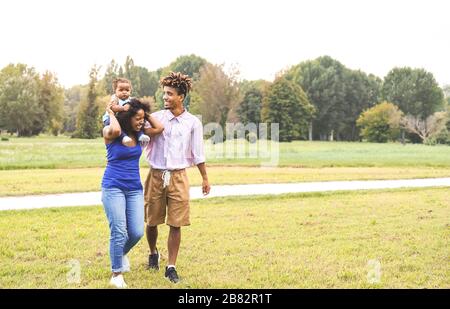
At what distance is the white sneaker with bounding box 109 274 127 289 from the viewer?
196 inches

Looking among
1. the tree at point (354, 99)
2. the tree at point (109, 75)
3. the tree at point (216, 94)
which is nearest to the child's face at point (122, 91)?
the tree at point (216, 94)

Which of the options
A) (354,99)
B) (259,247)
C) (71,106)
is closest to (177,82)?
(259,247)

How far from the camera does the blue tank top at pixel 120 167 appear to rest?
4.92m

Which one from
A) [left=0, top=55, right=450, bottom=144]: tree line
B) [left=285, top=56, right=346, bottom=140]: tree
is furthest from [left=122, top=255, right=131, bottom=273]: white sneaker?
[left=285, top=56, right=346, bottom=140]: tree

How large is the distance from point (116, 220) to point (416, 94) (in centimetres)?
7460

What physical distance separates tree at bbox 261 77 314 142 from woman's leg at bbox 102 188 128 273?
49.8 m

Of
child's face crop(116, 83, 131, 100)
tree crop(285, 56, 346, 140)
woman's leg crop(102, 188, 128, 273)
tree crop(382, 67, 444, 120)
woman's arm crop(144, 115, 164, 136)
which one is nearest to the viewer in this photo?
woman's leg crop(102, 188, 128, 273)

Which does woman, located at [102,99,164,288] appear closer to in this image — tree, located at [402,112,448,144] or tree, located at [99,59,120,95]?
tree, located at [99,59,120,95]

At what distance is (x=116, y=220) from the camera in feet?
16.2

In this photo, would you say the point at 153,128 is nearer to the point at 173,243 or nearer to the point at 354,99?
the point at 173,243

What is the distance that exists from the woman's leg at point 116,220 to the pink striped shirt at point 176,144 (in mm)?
593

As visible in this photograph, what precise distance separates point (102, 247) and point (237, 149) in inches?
912

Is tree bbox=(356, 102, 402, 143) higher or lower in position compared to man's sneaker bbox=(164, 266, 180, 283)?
higher

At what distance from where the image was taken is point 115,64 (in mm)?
48188
